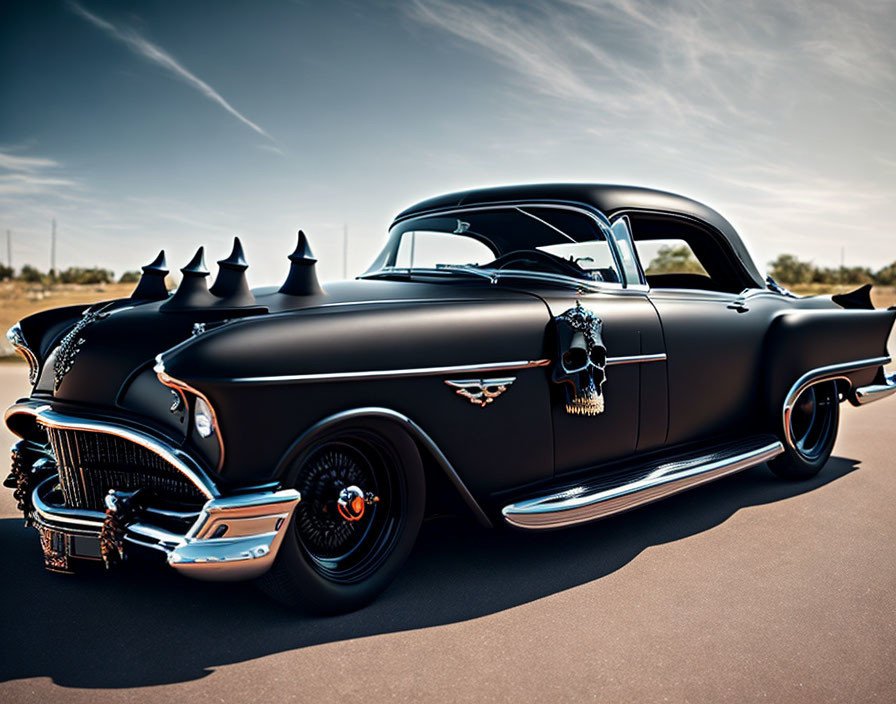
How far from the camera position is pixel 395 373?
2.67m

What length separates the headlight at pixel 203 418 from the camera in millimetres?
2340

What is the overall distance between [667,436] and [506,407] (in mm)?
1194

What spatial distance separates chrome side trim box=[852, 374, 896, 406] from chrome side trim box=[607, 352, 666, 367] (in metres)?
2.37

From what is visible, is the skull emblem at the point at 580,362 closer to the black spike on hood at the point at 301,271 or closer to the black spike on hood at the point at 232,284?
the black spike on hood at the point at 301,271

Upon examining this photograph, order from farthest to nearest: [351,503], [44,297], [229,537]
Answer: [44,297] < [351,503] < [229,537]

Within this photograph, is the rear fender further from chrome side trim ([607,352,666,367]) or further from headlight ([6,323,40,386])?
headlight ([6,323,40,386])

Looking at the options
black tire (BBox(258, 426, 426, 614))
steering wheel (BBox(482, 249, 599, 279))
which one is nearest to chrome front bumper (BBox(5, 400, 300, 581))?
black tire (BBox(258, 426, 426, 614))

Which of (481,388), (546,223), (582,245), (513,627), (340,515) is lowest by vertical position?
(513,627)

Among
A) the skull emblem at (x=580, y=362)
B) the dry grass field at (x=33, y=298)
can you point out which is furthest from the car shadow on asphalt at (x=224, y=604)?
the dry grass field at (x=33, y=298)

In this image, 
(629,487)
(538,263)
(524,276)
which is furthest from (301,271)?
(629,487)

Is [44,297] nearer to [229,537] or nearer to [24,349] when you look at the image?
[24,349]

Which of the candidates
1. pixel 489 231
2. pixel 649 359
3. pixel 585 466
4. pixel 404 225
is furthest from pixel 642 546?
pixel 404 225

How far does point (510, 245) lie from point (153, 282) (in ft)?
5.86

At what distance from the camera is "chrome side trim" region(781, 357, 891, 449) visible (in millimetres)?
4453
